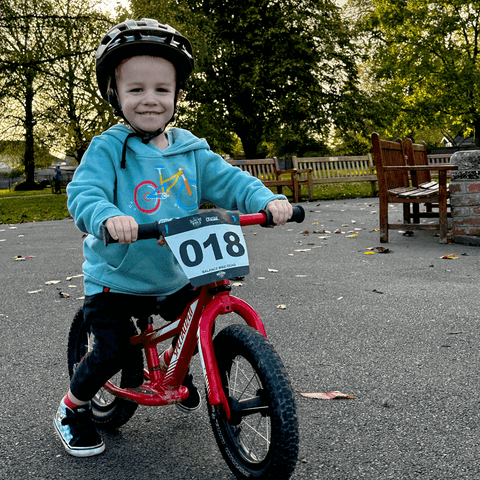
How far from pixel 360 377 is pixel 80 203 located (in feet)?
5.89

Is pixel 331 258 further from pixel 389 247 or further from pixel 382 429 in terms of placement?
pixel 382 429

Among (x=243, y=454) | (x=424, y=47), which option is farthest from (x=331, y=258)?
(x=424, y=47)

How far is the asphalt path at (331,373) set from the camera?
2184 millimetres

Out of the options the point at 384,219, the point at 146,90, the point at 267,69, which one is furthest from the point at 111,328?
the point at 267,69

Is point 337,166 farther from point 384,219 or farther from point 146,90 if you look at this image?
point 146,90

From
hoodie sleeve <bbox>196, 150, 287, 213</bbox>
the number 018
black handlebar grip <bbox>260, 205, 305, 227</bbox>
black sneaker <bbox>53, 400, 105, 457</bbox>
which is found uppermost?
hoodie sleeve <bbox>196, 150, 287, 213</bbox>

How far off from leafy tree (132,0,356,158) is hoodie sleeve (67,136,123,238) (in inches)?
897

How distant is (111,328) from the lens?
2.13m

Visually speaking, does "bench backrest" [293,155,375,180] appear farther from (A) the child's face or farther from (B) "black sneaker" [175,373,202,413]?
(A) the child's face

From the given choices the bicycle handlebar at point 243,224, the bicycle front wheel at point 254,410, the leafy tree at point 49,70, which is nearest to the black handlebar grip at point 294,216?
the bicycle handlebar at point 243,224

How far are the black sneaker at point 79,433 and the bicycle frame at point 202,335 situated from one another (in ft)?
0.77

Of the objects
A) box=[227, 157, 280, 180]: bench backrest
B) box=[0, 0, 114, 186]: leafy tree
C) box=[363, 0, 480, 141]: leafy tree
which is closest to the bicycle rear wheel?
box=[227, 157, 280, 180]: bench backrest

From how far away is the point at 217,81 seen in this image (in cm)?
2548

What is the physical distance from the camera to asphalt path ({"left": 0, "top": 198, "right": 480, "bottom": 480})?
218 cm
